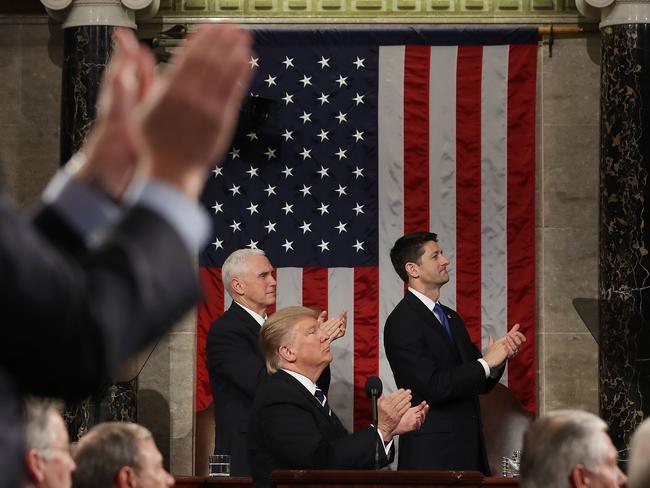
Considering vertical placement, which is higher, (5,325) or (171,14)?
(171,14)

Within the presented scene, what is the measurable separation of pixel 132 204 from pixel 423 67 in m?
8.51

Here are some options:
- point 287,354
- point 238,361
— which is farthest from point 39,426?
point 238,361

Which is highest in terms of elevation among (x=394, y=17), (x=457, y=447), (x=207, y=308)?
(x=394, y=17)

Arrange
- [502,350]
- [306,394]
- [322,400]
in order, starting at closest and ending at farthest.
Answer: [306,394] → [322,400] → [502,350]

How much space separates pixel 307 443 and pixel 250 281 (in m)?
2.25

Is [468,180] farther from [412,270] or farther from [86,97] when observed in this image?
[86,97]

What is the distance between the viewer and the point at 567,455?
349 cm

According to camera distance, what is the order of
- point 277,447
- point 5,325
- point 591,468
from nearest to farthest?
1. point 5,325
2. point 591,468
3. point 277,447

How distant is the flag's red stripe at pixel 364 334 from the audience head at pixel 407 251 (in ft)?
4.67

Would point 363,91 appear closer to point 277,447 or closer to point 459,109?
point 459,109

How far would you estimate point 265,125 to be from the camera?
30.9 ft

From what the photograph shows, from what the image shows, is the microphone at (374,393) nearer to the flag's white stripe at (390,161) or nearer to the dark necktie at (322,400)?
the dark necktie at (322,400)

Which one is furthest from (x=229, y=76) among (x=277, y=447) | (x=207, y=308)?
(x=207, y=308)

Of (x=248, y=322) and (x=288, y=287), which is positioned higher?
(x=288, y=287)
